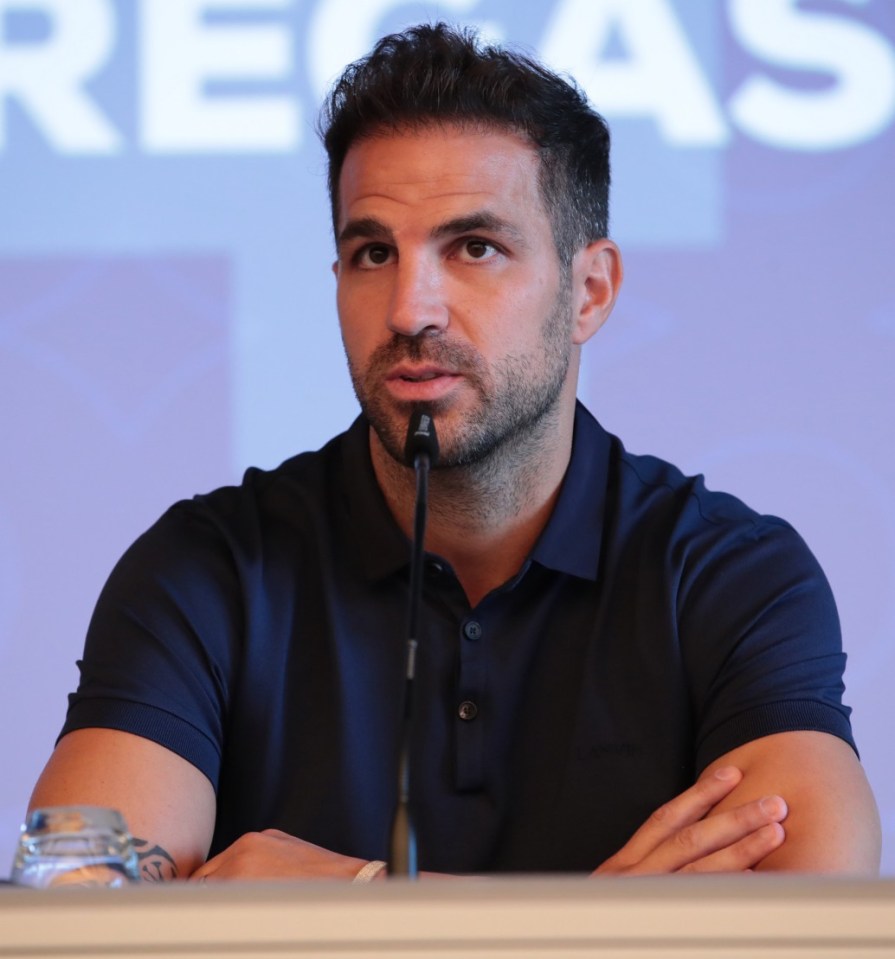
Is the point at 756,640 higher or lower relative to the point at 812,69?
lower

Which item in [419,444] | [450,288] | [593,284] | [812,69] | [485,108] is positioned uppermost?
[812,69]

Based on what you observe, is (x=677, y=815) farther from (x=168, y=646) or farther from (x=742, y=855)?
(x=168, y=646)

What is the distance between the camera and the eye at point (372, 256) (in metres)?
1.72

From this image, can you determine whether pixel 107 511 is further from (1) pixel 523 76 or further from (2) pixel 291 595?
(1) pixel 523 76

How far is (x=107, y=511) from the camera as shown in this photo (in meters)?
2.56

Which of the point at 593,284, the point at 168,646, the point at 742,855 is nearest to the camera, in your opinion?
the point at 742,855

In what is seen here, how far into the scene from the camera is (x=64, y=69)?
2.59m

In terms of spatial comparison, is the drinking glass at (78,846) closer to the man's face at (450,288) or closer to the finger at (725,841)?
the finger at (725,841)

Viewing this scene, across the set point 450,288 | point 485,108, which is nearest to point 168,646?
point 450,288

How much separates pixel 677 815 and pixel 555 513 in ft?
1.46

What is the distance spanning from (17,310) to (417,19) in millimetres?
883

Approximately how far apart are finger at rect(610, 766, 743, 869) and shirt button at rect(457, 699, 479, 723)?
0.79ft

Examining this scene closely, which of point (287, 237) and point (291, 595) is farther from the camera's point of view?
point (287, 237)

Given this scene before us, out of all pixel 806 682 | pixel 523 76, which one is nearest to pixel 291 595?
pixel 806 682
